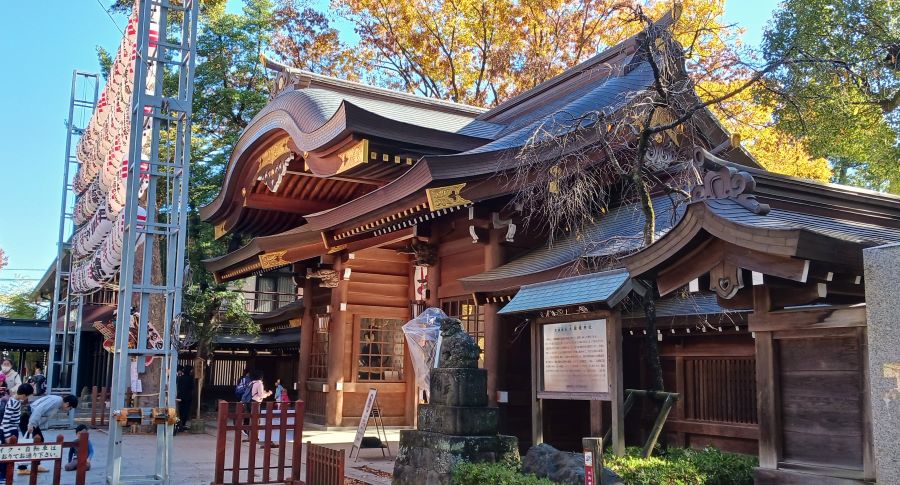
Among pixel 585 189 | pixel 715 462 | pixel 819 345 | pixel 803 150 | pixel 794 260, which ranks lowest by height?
pixel 715 462

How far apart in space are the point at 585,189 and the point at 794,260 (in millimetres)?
3791

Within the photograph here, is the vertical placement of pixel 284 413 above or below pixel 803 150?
below

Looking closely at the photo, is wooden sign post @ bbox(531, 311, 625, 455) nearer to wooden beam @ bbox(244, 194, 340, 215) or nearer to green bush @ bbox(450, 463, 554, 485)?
green bush @ bbox(450, 463, 554, 485)

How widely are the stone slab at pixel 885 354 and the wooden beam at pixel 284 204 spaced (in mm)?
13371

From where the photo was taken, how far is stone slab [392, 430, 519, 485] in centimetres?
763

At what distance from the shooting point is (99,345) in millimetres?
28578

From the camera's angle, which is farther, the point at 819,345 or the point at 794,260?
the point at 819,345

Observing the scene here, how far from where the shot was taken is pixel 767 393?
6.18 m

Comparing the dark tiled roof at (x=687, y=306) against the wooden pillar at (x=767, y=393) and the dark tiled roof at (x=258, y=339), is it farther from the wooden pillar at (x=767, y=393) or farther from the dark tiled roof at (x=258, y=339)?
the dark tiled roof at (x=258, y=339)

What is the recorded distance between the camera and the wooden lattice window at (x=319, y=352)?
1647 centimetres

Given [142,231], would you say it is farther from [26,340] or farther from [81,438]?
[26,340]

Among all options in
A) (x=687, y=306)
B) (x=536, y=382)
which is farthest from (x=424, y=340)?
(x=687, y=306)

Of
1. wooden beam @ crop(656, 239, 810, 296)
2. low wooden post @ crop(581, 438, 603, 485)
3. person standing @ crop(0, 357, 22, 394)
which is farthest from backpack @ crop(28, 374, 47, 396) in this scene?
wooden beam @ crop(656, 239, 810, 296)

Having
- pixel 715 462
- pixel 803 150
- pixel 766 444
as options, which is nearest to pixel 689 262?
pixel 766 444
